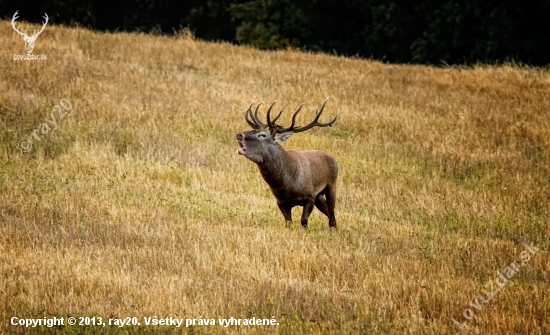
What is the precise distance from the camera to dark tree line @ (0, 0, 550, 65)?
36.4m

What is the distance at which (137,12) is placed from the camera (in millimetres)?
42969

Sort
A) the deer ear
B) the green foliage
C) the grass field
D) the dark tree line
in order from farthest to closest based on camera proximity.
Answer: the green foliage, the dark tree line, the deer ear, the grass field

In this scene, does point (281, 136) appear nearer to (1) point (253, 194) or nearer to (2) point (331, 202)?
(2) point (331, 202)

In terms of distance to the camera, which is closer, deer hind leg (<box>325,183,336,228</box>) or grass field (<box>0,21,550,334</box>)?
grass field (<box>0,21,550,334</box>)

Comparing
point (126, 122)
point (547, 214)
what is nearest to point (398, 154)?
point (547, 214)

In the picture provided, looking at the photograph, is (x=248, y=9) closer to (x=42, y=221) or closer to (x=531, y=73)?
(x=531, y=73)

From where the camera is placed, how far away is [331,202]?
33.8ft

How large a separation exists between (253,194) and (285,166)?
9.66ft

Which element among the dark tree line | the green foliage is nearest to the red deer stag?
the dark tree line

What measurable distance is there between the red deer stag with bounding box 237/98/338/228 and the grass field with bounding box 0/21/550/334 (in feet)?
1.38

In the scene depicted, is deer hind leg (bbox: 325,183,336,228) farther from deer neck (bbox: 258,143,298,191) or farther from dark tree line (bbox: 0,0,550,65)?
dark tree line (bbox: 0,0,550,65)

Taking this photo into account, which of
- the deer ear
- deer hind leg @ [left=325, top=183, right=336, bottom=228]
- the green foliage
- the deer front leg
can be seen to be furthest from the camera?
the green foliage

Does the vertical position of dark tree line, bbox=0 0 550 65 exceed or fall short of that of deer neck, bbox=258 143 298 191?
it exceeds it

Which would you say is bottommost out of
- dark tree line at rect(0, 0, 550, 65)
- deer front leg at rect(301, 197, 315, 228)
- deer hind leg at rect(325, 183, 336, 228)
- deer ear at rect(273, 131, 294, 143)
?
deer front leg at rect(301, 197, 315, 228)
